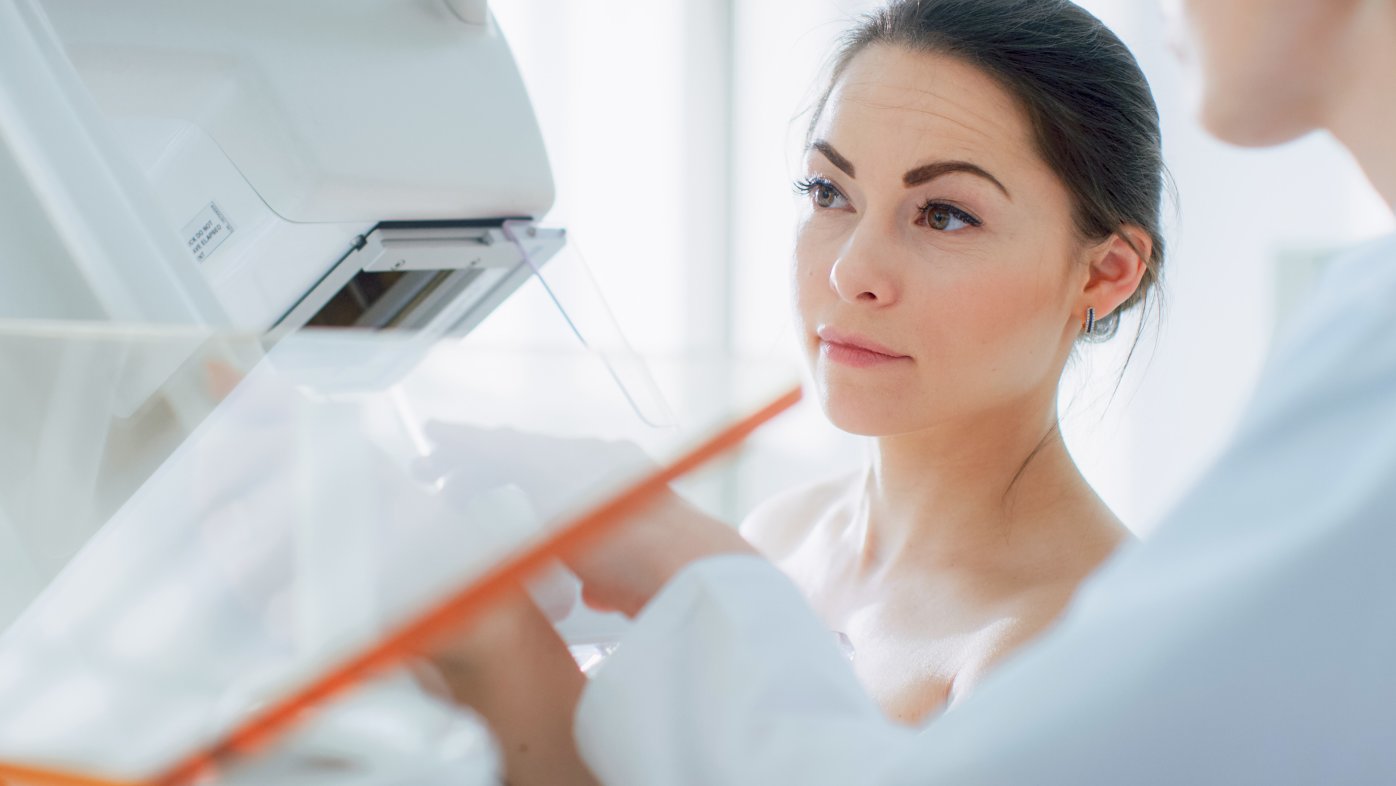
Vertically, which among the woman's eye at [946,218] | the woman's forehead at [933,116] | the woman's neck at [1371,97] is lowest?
the woman's eye at [946,218]

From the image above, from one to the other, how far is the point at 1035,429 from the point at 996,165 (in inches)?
10.3

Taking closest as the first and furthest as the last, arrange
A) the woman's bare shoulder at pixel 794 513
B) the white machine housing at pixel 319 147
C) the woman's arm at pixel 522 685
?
1. the woman's arm at pixel 522 685
2. the white machine housing at pixel 319 147
3. the woman's bare shoulder at pixel 794 513

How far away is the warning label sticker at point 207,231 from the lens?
33.8 inches

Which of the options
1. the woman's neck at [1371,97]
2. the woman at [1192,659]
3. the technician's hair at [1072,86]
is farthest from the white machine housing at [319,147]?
the woman's neck at [1371,97]

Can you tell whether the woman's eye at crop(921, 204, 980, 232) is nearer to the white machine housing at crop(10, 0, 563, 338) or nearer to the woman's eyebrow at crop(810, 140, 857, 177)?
the woman's eyebrow at crop(810, 140, 857, 177)

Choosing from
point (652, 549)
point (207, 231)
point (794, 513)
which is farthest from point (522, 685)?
point (794, 513)

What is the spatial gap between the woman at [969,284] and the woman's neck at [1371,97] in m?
0.50

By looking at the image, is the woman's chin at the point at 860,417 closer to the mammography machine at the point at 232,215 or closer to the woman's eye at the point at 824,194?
the woman's eye at the point at 824,194

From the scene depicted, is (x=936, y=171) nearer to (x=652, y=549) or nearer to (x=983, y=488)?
(x=983, y=488)

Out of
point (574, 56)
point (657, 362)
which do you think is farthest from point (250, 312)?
point (574, 56)

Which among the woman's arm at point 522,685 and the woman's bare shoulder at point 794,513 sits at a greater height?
the woman's arm at point 522,685

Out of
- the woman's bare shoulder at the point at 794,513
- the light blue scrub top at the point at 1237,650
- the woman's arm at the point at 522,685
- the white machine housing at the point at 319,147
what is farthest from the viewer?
the woman's bare shoulder at the point at 794,513

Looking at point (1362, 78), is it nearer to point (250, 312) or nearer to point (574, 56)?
point (250, 312)

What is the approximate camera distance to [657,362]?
68cm
